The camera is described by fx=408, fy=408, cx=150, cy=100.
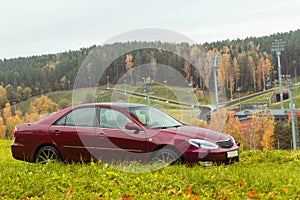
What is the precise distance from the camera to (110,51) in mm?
8914

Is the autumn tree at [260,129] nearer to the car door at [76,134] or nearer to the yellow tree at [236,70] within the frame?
the yellow tree at [236,70]

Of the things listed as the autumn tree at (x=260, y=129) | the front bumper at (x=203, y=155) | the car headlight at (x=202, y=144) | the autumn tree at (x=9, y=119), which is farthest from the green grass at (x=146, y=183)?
the autumn tree at (x=9, y=119)

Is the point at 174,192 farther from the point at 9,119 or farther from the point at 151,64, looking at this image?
the point at 9,119

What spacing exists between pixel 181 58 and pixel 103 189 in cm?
555

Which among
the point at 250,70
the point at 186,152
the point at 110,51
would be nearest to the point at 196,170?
the point at 186,152

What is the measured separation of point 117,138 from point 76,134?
851 mm

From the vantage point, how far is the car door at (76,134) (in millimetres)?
7719

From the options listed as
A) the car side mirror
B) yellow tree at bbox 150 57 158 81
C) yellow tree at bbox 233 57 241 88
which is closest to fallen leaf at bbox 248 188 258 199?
the car side mirror

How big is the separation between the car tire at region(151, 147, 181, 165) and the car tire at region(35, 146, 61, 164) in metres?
1.95

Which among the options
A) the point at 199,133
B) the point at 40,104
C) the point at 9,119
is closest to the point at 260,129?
the point at 40,104

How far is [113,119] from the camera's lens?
7.73 metres

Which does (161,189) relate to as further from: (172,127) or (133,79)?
(133,79)

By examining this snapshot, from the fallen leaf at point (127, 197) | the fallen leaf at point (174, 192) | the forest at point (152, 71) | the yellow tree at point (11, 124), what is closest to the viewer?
the fallen leaf at point (127, 197)

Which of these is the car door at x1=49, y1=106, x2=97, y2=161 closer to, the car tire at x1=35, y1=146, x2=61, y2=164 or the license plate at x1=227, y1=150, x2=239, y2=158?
Answer: the car tire at x1=35, y1=146, x2=61, y2=164
